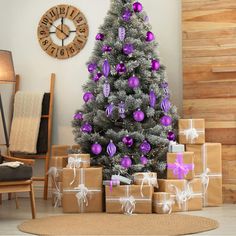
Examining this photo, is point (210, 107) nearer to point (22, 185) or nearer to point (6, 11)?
point (22, 185)

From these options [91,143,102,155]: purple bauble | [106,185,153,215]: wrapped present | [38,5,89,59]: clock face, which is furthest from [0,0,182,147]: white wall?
[106,185,153,215]: wrapped present

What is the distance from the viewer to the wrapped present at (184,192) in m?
4.69

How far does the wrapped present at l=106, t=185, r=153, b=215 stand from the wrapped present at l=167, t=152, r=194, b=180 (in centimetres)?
32

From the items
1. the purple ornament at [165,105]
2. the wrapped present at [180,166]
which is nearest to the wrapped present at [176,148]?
the wrapped present at [180,166]

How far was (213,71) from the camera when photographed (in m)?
5.23

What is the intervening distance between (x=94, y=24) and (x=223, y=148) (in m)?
1.86

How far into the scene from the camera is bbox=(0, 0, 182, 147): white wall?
5.62 meters

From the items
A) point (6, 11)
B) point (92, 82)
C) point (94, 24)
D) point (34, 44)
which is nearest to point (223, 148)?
point (92, 82)

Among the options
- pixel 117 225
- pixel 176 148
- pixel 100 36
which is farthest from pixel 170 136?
pixel 117 225

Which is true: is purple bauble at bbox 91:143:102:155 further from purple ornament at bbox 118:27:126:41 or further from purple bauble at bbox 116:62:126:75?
purple ornament at bbox 118:27:126:41

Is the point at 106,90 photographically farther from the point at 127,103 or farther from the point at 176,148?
the point at 176,148

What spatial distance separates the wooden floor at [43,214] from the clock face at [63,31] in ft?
5.21

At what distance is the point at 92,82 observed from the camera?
511 cm

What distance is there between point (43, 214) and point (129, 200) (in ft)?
2.39
